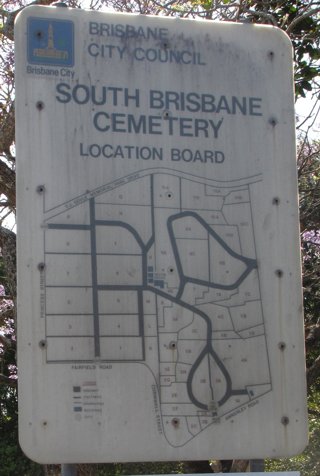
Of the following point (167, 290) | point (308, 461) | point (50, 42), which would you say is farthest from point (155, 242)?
point (308, 461)

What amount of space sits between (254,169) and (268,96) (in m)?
0.32

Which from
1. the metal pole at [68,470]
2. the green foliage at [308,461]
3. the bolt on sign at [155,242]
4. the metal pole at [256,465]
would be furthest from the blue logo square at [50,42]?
the green foliage at [308,461]

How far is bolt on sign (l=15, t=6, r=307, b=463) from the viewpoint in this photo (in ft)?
9.51

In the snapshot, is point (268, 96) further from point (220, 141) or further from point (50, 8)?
point (50, 8)

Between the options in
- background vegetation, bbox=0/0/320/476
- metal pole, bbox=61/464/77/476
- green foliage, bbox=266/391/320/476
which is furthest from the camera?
green foliage, bbox=266/391/320/476

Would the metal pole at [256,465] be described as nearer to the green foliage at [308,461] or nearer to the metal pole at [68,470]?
the metal pole at [68,470]

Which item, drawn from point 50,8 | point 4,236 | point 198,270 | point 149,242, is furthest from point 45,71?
point 4,236

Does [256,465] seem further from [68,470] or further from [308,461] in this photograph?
[308,461]

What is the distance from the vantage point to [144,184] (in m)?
3.06

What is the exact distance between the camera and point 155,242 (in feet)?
9.95

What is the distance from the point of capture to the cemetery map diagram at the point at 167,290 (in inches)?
115

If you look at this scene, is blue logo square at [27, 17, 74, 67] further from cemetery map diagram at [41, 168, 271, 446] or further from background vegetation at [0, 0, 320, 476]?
background vegetation at [0, 0, 320, 476]

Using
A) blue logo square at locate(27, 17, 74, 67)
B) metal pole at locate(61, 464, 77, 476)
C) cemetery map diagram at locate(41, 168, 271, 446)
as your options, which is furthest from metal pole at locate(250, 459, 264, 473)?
blue logo square at locate(27, 17, 74, 67)

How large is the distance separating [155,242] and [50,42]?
87 centimetres
